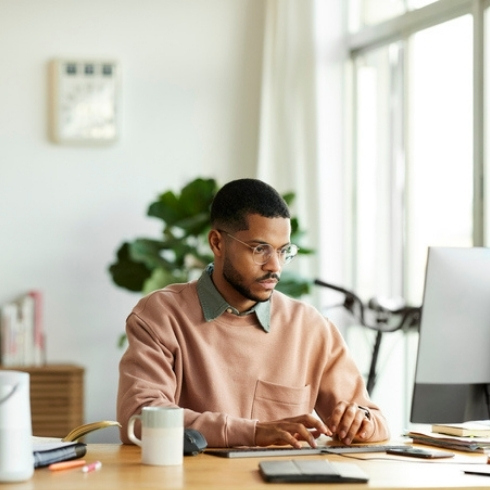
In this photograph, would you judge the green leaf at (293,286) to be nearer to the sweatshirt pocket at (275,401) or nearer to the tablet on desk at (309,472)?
the sweatshirt pocket at (275,401)

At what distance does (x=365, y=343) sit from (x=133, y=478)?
3566 millimetres

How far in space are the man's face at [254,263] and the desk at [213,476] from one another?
0.53 m

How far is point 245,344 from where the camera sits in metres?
2.61

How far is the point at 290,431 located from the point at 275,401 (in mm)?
372

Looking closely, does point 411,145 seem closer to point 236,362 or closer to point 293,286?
point 293,286

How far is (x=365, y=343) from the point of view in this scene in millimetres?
5328

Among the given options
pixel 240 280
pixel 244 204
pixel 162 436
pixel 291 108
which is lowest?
pixel 162 436

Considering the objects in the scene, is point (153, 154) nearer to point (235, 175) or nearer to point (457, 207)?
point (235, 175)

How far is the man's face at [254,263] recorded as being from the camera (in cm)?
256

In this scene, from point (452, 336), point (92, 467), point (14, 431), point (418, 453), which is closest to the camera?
point (14, 431)

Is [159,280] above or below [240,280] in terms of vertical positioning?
below

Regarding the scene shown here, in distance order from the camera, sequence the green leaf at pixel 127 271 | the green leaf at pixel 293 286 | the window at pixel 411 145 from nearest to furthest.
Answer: the window at pixel 411 145
the green leaf at pixel 293 286
the green leaf at pixel 127 271

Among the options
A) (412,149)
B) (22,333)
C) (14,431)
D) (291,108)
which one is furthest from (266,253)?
(291,108)

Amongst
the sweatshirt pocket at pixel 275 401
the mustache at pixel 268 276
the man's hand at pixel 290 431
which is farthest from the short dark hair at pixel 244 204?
the man's hand at pixel 290 431
